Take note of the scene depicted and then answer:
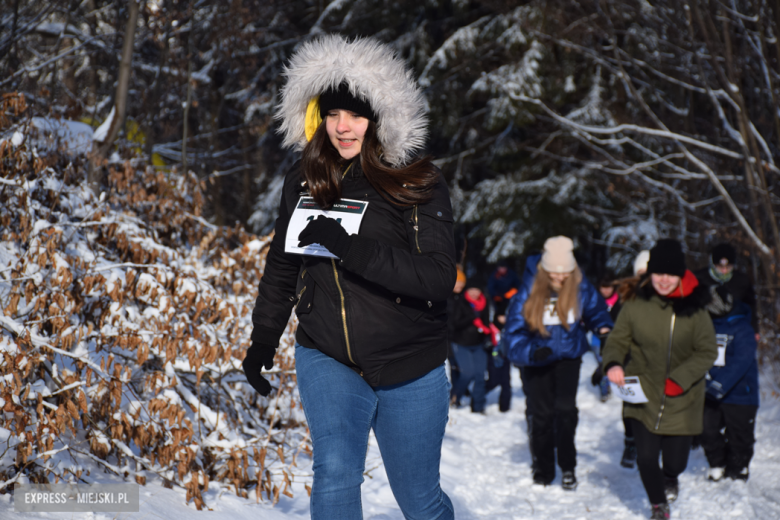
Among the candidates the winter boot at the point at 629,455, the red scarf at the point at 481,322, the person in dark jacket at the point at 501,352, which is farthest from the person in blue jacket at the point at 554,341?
the red scarf at the point at 481,322

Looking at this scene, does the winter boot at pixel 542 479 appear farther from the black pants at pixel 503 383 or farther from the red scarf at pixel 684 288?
the black pants at pixel 503 383

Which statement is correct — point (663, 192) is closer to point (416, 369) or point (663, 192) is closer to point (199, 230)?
point (199, 230)

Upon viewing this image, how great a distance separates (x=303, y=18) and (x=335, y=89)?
17.6 meters

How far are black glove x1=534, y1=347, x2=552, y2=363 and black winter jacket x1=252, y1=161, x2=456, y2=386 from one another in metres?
2.78

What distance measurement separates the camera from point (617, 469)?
5.87 meters

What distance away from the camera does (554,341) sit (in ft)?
17.0

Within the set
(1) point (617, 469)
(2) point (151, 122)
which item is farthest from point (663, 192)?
(2) point (151, 122)

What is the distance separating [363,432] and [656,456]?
283 cm

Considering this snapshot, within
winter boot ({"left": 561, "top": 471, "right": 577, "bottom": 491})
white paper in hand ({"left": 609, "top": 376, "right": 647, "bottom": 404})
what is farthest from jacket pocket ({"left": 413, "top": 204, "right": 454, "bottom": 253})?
winter boot ({"left": 561, "top": 471, "right": 577, "bottom": 491})

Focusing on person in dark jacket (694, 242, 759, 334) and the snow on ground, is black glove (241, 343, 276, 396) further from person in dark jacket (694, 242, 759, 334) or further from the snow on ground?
person in dark jacket (694, 242, 759, 334)

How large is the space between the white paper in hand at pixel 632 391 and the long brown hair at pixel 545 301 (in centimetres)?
80

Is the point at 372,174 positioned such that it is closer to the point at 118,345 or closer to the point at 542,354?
the point at 118,345

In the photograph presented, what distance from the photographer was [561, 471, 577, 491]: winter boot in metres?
5.22

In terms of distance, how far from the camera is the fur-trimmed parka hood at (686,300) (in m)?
4.54
